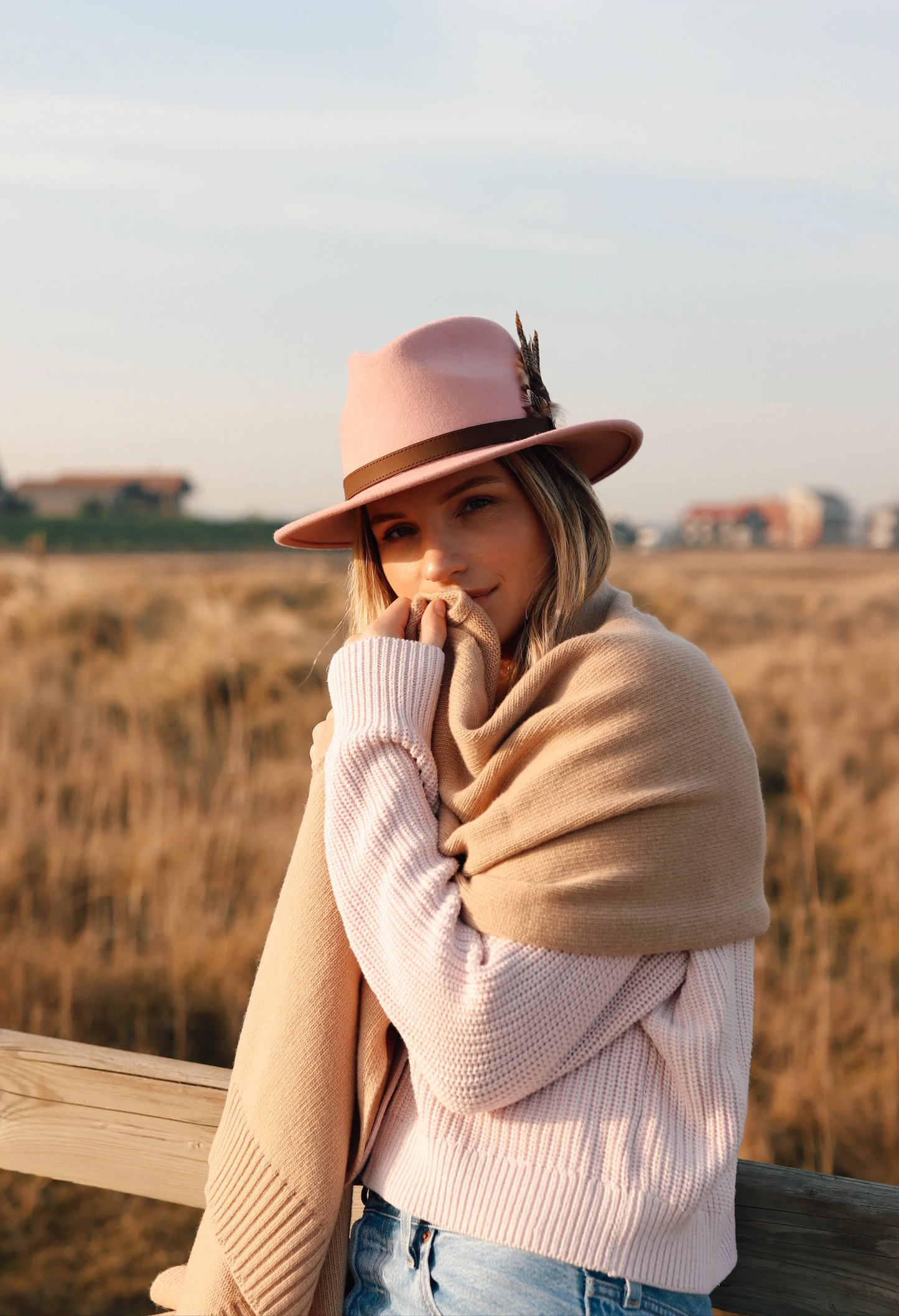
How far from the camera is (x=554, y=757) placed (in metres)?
1.53

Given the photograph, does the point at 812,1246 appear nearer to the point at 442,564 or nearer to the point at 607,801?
the point at 607,801

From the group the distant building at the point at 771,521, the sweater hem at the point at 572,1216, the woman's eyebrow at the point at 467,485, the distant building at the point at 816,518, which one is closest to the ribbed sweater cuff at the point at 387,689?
the woman's eyebrow at the point at 467,485

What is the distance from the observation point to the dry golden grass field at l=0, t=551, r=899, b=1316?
3.94 m

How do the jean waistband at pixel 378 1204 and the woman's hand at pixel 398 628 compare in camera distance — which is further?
the woman's hand at pixel 398 628

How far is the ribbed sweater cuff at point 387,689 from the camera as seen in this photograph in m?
1.62

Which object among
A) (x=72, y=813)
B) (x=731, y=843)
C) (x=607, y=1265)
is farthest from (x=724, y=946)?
(x=72, y=813)

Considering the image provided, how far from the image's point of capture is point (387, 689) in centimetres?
166

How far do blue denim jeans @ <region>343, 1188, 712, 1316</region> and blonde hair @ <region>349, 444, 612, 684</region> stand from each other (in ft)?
2.64

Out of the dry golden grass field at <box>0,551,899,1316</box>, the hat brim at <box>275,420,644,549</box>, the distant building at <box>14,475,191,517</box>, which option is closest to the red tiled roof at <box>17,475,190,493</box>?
the distant building at <box>14,475,191,517</box>

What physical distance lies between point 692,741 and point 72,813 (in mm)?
4796

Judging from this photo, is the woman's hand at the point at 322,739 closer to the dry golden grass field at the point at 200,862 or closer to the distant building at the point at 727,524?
the dry golden grass field at the point at 200,862

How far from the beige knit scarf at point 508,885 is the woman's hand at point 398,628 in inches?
2.7

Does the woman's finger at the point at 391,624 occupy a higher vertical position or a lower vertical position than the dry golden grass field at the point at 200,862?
higher

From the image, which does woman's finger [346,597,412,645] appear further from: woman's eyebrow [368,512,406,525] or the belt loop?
the belt loop
